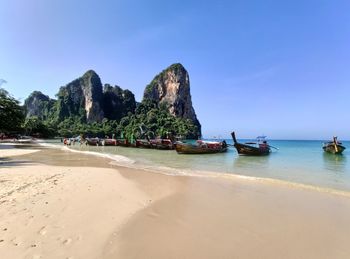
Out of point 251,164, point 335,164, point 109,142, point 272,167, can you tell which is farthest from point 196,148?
point 109,142

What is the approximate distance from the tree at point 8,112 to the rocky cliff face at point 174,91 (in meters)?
94.7

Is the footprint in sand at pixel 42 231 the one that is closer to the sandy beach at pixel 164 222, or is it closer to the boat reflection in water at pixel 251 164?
the sandy beach at pixel 164 222

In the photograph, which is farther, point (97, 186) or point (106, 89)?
point (106, 89)

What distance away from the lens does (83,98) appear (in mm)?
126562

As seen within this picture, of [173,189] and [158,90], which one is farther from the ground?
[158,90]

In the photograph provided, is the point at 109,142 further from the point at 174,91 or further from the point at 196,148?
the point at 174,91

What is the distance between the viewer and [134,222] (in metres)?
5.02

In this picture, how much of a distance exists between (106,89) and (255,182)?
13149 centimetres

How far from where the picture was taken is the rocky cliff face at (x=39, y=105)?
448 feet

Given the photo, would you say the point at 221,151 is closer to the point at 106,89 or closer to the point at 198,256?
the point at 198,256

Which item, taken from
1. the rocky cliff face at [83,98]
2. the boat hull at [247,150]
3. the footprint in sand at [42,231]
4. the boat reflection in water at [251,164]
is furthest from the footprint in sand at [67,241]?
the rocky cliff face at [83,98]

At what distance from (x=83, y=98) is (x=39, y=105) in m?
34.0

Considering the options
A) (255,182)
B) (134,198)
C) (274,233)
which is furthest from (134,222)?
(255,182)

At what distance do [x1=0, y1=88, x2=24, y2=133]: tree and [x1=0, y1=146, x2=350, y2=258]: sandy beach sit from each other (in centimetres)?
3045
